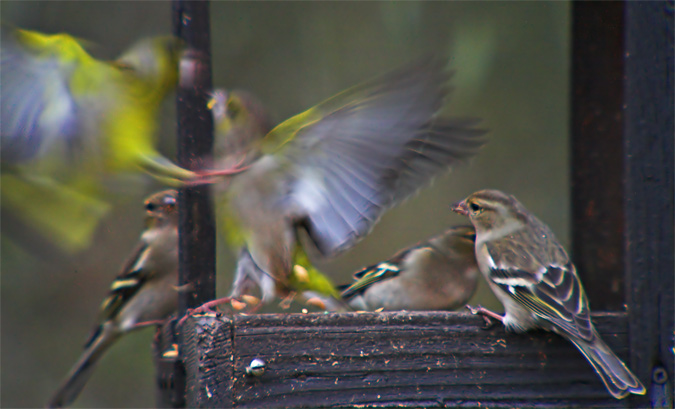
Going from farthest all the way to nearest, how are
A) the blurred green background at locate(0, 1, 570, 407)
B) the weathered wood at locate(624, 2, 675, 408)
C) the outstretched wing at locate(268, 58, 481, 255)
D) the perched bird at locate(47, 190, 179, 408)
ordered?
1. the blurred green background at locate(0, 1, 570, 407)
2. the perched bird at locate(47, 190, 179, 408)
3. the outstretched wing at locate(268, 58, 481, 255)
4. the weathered wood at locate(624, 2, 675, 408)

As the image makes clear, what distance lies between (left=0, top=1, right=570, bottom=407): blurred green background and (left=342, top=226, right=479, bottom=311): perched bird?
1027mm

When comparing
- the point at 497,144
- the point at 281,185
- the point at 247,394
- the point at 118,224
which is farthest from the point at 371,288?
the point at 118,224

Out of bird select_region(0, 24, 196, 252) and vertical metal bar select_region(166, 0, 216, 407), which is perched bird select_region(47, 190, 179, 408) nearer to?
bird select_region(0, 24, 196, 252)

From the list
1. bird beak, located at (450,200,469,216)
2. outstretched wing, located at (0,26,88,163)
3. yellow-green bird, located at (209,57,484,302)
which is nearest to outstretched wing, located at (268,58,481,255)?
yellow-green bird, located at (209,57,484,302)

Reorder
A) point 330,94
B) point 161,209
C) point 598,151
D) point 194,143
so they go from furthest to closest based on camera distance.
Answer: point 330,94
point 161,209
point 598,151
point 194,143

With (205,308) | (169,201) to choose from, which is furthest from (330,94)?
(205,308)

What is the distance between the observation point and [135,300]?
11.3ft

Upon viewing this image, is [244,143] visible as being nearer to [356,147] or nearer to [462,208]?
[356,147]

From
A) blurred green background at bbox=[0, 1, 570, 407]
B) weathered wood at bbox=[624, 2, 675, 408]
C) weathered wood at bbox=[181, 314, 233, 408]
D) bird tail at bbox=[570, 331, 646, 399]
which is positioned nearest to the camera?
weathered wood at bbox=[181, 314, 233, 408]

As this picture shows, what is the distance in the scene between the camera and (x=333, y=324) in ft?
6.21

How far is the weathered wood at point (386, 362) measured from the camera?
5.85 feet

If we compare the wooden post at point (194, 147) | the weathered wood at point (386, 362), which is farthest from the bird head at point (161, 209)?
the weathered wood at point (386, 362)

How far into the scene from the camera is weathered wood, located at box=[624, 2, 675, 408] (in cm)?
202

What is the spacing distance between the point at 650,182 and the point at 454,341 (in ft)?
2.41
